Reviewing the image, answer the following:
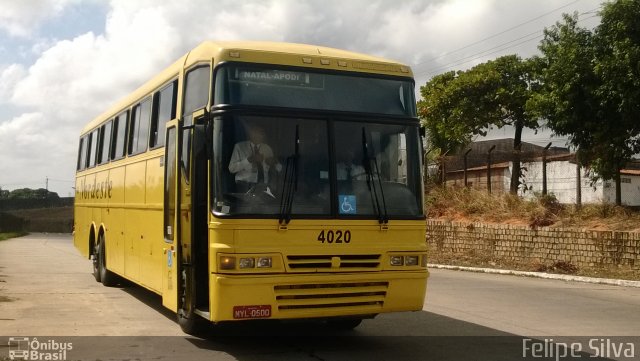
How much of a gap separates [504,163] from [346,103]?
1773 cm

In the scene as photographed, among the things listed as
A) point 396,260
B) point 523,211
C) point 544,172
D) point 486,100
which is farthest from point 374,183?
point 486,100

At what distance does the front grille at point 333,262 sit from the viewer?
7.31m

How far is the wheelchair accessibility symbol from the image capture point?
7.52 metres

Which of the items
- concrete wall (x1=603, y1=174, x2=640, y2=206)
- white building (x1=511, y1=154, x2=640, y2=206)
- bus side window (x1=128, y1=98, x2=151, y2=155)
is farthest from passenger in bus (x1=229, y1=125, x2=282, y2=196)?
concrete wall (x1=603, y1=174, x2=640, y2=206)

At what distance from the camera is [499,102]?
3139cm

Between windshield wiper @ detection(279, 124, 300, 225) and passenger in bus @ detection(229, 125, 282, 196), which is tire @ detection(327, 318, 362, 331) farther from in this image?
passenger in bus @ detection(229, 125, 282, 196)

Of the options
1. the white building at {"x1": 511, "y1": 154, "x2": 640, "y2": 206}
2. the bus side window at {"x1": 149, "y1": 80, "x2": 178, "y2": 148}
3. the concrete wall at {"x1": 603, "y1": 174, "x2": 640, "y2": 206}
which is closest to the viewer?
the bus side window at {"x1": 149, "y1": 80, "x2": 178, "y2": 148}

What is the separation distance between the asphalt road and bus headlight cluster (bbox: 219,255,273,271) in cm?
67

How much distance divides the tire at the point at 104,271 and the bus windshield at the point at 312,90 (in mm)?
7663

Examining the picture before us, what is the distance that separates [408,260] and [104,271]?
8.34 metres

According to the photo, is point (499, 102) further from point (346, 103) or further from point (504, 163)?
point (346, 103)

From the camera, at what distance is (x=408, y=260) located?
7.82 metres

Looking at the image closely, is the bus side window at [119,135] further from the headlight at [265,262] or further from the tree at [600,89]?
the tree at [600,89]

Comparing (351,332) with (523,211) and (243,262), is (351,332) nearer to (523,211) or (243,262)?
(243,262)
